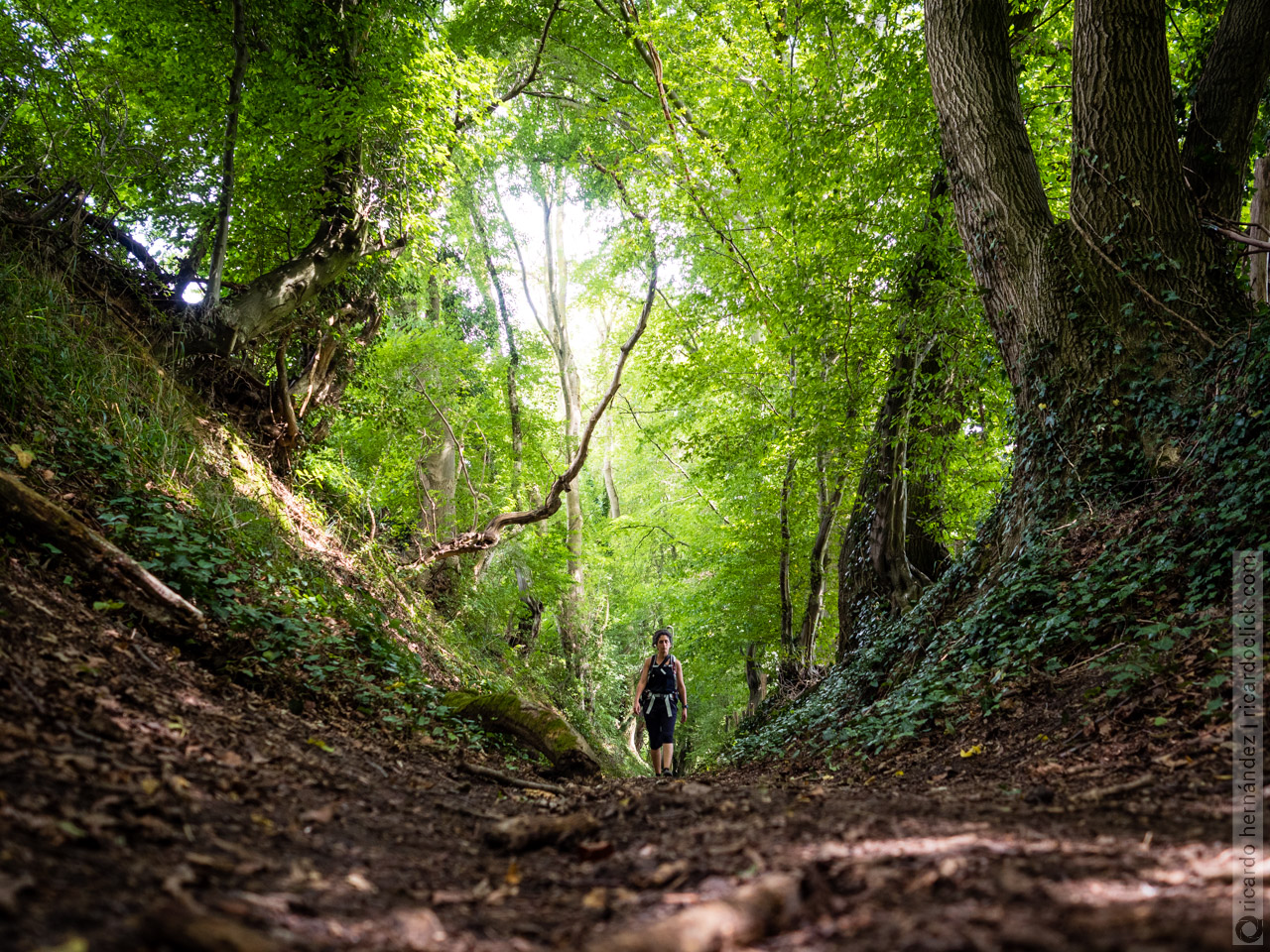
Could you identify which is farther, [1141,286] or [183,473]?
[183,473]

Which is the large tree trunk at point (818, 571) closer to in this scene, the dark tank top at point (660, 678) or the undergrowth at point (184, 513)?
the dark tank top at point (660, 678)

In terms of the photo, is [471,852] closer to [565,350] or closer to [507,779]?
[507,779]

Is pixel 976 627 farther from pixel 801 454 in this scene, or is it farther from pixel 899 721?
pixel 801 454

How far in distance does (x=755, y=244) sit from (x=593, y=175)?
19.0ft

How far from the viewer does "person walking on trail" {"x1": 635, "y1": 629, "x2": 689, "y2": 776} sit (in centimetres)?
841

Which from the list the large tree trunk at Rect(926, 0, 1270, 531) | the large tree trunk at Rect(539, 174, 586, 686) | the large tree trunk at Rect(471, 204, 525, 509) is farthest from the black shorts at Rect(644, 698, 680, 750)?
the large tree trunk at Rect(539, 174, 586, 686)

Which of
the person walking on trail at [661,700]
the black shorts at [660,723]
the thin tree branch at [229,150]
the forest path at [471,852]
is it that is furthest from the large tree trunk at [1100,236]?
the thin tree branch at [229,150]

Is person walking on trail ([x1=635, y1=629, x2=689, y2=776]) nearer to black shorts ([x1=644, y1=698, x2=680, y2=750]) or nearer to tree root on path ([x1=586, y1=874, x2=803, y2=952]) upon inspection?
black shorts ([x1=644, y1=698, x2=680, y2=750])

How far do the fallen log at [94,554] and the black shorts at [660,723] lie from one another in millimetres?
5435

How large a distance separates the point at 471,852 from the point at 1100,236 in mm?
6257

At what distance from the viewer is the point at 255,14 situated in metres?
7.47

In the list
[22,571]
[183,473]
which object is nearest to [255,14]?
[183,473]

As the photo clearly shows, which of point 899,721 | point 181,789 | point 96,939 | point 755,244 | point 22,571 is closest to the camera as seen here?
point 96,939

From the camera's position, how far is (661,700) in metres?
8.49
